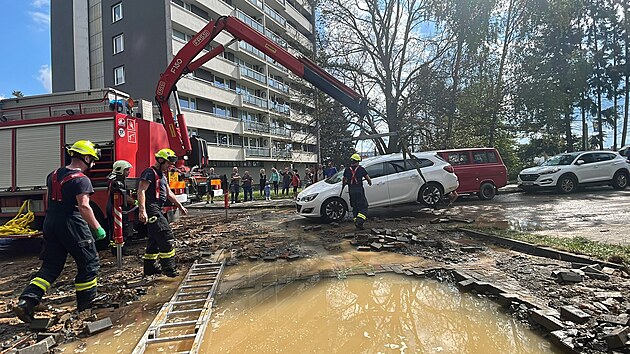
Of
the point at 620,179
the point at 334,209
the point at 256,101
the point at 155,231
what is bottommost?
the point at 334,209

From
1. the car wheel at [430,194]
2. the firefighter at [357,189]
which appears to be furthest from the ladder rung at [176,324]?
the car wheel at [430,194]

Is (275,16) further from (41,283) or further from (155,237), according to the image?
(41,283)

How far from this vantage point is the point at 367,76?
19312mm

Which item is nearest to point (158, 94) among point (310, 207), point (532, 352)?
point (310, 207)

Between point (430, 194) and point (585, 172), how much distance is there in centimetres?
743

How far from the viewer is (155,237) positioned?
5.73 meters

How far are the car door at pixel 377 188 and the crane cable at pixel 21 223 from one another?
7.63 metres

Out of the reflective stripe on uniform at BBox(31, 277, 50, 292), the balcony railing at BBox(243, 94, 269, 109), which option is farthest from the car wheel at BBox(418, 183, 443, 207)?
the balcony railing at BBox(243, 94, 269, 109)

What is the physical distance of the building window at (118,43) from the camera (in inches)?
1106

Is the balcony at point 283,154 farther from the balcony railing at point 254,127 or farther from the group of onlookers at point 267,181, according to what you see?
the group of onlookers at point 267,181

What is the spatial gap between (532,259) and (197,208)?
1425cm

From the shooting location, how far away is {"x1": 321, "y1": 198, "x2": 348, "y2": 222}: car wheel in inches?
404

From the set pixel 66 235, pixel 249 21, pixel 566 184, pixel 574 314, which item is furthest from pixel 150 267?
pixel 249 21

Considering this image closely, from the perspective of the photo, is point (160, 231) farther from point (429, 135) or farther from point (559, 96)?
point (559, 96)
